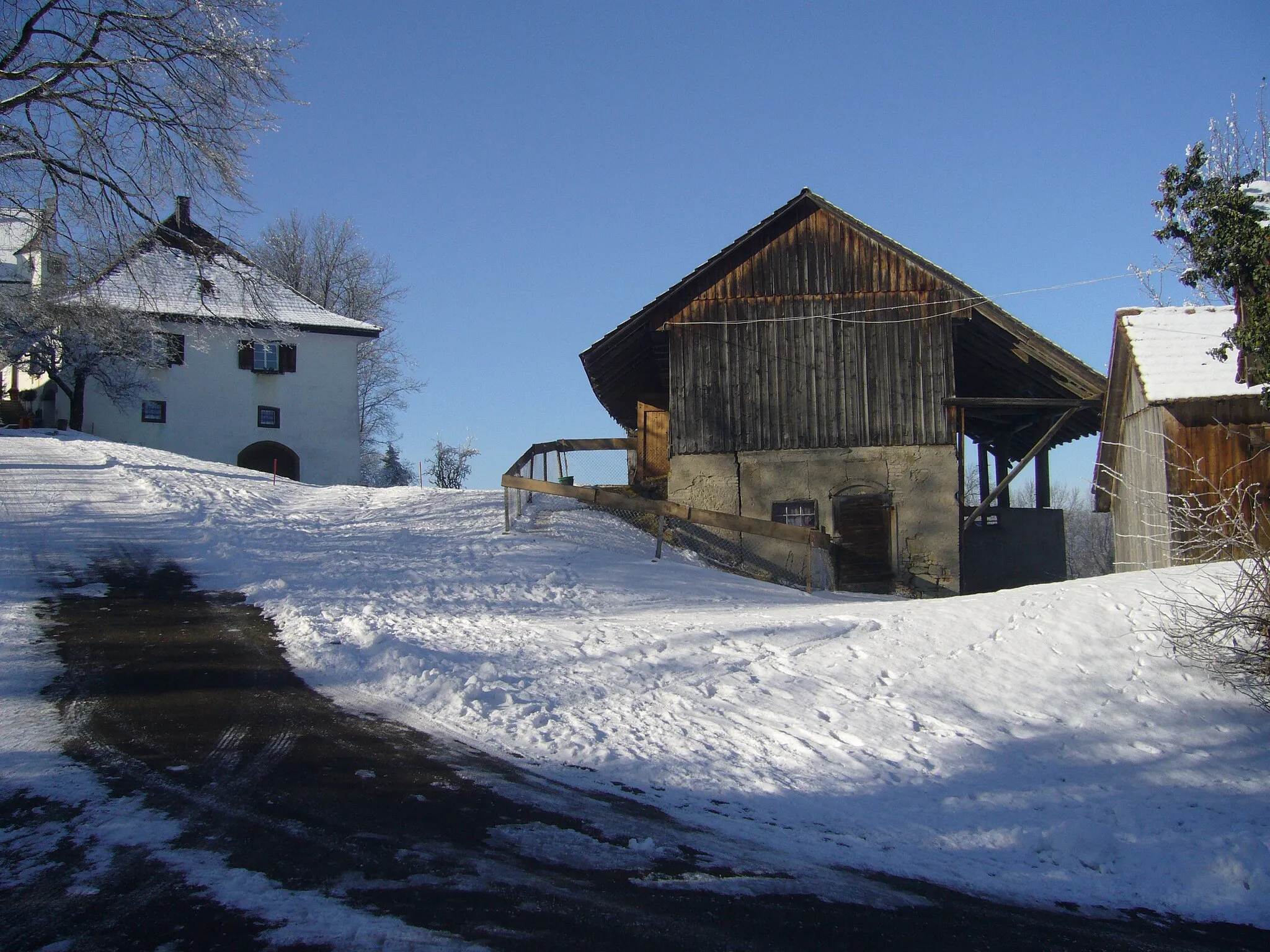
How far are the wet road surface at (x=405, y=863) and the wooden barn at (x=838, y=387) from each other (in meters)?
13.1

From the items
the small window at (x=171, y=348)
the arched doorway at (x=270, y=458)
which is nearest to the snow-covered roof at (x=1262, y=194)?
the small window at (x=171, y=348)

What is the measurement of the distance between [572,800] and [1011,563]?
18.3 metres

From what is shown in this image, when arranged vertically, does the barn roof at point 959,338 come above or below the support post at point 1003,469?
above

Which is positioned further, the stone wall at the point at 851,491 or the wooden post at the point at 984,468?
the wooden post at the point at 984,468

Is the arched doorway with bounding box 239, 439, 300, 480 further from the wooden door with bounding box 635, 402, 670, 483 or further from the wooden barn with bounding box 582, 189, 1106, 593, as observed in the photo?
the wooden barn with bounding box 582, 189, 1106, 593

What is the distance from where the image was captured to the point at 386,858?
5.12 metres

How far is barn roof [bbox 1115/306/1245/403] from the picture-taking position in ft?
48.5

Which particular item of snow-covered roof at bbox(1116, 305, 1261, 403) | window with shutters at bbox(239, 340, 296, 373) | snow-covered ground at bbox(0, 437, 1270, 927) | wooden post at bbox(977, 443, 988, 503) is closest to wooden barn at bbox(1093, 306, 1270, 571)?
snow-covered roof at bbox(1116, 305, 1261, 403)

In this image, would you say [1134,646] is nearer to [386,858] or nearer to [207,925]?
[386,858]

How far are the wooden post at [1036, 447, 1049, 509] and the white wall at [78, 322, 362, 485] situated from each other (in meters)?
23.5

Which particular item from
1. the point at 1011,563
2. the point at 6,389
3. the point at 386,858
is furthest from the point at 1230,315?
the point at 6,389

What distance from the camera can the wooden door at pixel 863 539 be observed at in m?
19.5

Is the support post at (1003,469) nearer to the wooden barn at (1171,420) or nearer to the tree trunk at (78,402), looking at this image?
the wooden barn at (1171,420)

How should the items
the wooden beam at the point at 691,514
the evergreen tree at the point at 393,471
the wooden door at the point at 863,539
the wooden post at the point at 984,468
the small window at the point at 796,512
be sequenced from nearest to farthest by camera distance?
the wooden beam at the point at 691,514 < the wooden door at the point at 863,539 < the small window at the point at 796,512 < the wooden post at the point at 984,468 < the evergreen tree at the point at 393,471
